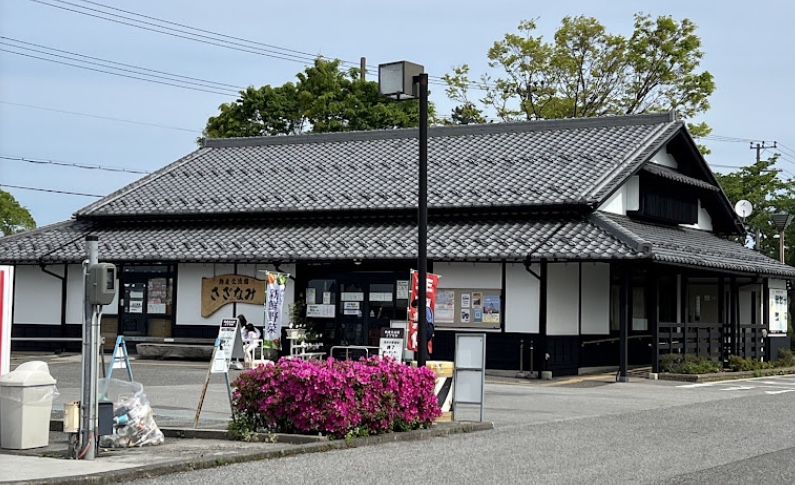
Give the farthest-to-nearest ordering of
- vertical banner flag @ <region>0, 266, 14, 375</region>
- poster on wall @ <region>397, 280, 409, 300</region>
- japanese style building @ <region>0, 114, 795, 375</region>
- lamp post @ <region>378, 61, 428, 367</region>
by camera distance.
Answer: poster on wall @ <region>397, 280, 409, 300</region>, japanese style building @ <region>0, 114, 795, 375</region>, lamp post @ <region>378, 61, 428, 367</region>, vertical banner flag @ <region>0, 266, 14, 375</region>

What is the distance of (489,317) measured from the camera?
2567cm

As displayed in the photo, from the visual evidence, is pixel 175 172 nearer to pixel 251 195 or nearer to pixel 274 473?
pixel 251 195

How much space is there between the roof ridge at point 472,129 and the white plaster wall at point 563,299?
19.8ft

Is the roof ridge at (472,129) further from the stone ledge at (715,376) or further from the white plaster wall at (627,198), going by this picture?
the stone ledge at (715,376)

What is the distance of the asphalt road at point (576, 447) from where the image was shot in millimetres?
10500

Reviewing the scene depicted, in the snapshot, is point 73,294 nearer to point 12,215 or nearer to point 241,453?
point 241,453

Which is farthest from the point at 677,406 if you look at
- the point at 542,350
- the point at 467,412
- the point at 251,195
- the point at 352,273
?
the point at 251,195

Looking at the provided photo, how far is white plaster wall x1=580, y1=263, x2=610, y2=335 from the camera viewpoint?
26.1 meters

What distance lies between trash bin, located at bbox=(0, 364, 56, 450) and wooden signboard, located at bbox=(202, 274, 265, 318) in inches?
657

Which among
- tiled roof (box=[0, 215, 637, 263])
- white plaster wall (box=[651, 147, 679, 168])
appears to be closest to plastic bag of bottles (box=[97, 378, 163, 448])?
tiled roof (box=[0, 215, 637, 263])

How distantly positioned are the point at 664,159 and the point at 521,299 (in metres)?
7.37

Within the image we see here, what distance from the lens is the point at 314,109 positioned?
4853 cm

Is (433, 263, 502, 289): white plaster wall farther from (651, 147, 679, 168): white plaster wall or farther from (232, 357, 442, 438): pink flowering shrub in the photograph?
(232, 357, 442, 438): pink flowering shrub

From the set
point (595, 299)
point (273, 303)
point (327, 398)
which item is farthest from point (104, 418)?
Result: point (595, 299)
